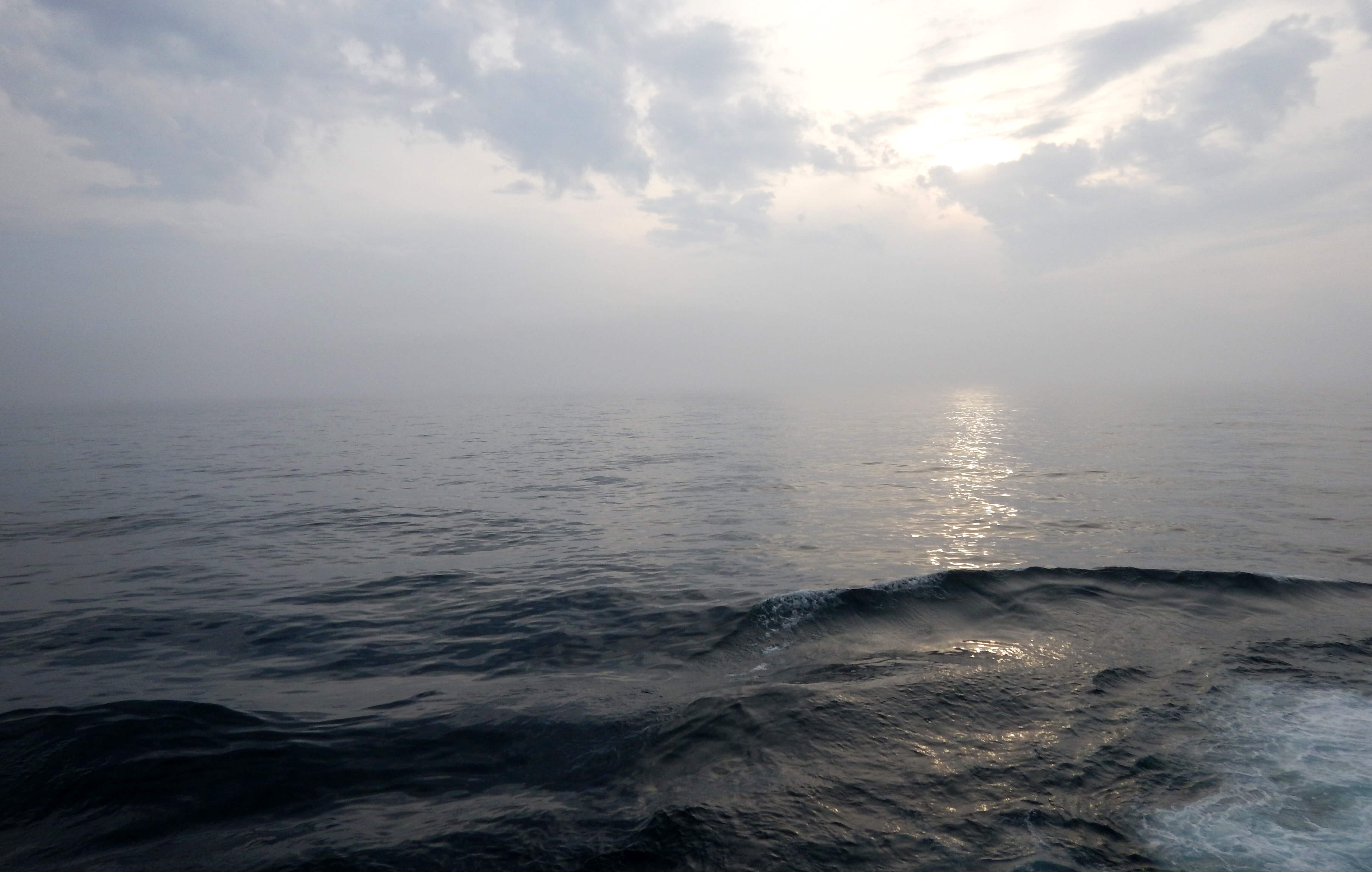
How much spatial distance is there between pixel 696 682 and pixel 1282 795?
6886mm

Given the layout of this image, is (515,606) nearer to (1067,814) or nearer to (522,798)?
(522,798)

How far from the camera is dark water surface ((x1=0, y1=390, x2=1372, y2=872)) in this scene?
21.7 ft

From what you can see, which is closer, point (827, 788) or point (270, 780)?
point (827, 788)

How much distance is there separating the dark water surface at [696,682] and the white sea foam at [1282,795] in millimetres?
37

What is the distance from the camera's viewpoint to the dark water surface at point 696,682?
6.61 meters

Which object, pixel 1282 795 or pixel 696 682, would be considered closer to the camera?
pixel 1282 795

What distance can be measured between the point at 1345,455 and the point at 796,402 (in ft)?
289

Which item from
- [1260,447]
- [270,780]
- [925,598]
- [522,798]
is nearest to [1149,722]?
[925,598]

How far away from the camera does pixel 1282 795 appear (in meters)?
7.08

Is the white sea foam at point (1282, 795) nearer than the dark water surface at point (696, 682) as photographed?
Yes

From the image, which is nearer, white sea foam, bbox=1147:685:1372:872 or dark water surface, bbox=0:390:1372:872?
white sea foam, bbox=1147:685:1372:872

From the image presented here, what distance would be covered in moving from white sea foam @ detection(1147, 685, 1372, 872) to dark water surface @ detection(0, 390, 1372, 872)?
0.04 meters

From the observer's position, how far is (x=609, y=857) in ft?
20.4

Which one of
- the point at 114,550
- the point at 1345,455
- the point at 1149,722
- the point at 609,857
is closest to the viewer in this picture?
the point at 609,857
